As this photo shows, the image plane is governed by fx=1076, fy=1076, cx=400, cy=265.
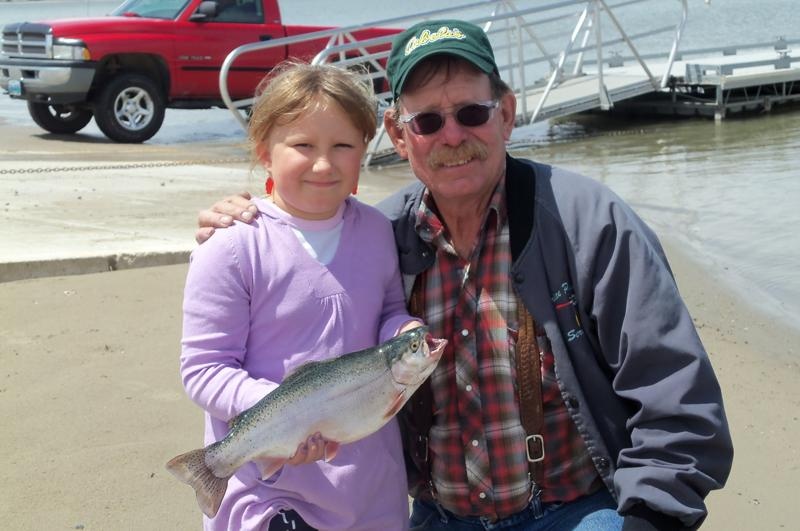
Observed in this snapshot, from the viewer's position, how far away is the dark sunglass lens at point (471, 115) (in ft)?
9.56

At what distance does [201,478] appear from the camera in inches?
99.8

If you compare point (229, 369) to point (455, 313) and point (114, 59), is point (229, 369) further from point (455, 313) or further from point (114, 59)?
point (114, 59)

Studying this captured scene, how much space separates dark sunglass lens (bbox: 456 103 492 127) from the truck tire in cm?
1248

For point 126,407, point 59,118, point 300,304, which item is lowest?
point 126,407

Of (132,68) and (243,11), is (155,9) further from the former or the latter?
(243,11)

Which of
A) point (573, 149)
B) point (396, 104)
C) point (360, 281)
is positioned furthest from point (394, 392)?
point (573, 149)

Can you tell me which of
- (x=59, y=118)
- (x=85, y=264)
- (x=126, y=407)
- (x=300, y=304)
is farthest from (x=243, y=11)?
(x=300, y=304)

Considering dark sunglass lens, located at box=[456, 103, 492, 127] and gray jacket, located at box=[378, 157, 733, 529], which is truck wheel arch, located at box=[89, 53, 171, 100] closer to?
dark sunglass lens, located at box=[456, 103, 492, 127]

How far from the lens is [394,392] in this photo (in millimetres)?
2602

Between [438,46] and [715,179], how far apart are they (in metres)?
9.79

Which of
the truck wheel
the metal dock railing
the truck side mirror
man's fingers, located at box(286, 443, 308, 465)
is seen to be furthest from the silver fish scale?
the truck wheel

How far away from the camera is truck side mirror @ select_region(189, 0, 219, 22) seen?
1505 centimetres

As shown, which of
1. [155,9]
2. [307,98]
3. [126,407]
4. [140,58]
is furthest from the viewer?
[155,9]

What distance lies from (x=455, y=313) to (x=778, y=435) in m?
2.39
